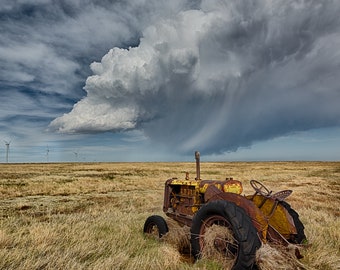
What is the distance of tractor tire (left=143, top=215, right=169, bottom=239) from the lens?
609cm

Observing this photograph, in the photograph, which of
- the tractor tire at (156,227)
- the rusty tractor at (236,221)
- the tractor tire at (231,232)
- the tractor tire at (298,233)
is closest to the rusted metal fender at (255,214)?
the rusty tractor at (236,221)

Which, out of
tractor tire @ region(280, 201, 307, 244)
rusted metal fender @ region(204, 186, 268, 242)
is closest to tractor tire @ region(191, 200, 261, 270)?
rusted metal fender @ region(204, 186, 268, 242)

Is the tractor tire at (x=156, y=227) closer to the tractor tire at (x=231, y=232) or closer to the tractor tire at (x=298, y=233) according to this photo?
the tractor tire at (x=231, y=232)

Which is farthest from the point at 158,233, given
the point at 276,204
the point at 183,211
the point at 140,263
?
the point at 276,204

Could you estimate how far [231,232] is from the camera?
4.29 meters

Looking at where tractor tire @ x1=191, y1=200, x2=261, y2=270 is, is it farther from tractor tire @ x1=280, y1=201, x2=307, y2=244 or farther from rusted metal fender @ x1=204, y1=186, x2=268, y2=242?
tractor tire @ x1=280, y1=201, x2=307, y2=244

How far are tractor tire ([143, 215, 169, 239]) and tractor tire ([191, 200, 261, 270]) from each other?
1429mm

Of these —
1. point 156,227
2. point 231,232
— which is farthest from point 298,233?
point 156,227

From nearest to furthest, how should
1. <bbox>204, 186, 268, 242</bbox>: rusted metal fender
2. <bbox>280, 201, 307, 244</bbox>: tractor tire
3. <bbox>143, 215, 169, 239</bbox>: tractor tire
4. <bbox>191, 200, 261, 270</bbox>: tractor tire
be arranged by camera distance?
<bbox>191, 200, 261, 270</bbox>: tractor tire → <bbox>204, 186, 268, 242</bbox>: rusted metal fender → <bbox>280, 201, 307, 244</bbox>: tractor tire → <bbox>143, 215, 169, 239</bbox>: tractor tire

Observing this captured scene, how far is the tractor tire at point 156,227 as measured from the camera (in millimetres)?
6094

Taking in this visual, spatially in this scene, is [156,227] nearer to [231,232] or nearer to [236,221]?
[231,232]

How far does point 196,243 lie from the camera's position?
15.5 ft

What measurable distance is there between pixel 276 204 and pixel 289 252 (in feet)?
2.75

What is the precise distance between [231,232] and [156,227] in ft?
8.50
